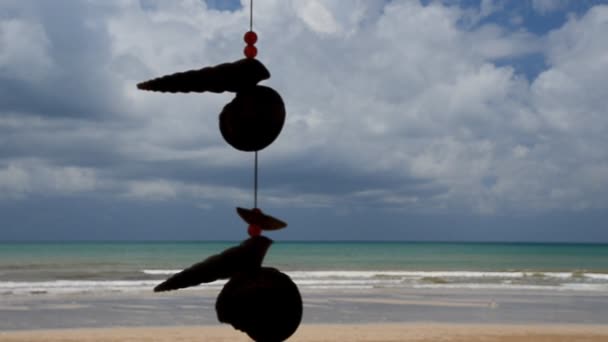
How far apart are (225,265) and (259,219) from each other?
0.14 m

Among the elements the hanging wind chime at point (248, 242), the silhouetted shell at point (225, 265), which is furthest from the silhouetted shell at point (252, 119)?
the silhouetted shell at point (225, 265)

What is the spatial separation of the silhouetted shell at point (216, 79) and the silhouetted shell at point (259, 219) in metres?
0.28

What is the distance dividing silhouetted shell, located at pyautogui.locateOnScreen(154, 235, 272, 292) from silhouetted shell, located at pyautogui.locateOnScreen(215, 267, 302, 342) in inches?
1.0

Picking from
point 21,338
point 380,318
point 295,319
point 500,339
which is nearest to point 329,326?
point 380,318

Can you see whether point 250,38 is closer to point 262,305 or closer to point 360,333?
point 262,305

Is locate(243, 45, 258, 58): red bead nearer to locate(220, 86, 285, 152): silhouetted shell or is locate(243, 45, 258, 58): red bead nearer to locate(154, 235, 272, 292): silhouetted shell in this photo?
locate(220, 86, 285, 152): silhouetted shell

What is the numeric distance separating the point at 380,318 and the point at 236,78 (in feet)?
32.0

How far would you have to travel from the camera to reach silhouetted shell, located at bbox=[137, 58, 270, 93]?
1.49 metres

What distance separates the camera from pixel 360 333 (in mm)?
9258

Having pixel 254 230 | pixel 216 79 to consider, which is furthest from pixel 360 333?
pixel 216 79

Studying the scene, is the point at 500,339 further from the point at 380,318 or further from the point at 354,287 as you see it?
the point at 354,287

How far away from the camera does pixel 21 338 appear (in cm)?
883

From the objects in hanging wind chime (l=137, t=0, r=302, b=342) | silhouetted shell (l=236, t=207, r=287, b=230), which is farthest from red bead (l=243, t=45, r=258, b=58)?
silhouetted shell (l=236, t=207, r=287, b=230)

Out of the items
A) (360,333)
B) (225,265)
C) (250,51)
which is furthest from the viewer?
(360,333)
